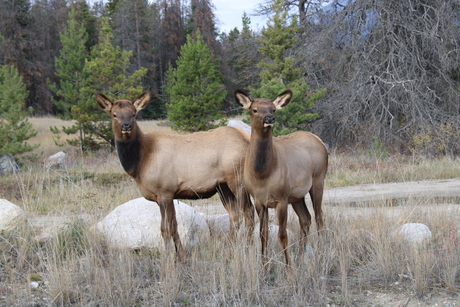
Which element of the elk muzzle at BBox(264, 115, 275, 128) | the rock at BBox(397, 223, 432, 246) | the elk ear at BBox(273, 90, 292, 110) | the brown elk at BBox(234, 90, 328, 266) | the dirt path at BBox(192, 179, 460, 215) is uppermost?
the elk ear at BBox(273, 90, 292, 110)

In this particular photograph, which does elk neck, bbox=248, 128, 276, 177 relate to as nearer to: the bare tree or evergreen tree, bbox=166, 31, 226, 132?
the bare tree

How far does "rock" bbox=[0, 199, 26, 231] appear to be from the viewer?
24.5 feet

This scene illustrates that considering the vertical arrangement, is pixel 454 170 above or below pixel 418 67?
below

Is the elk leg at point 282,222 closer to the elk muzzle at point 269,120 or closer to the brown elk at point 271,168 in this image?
the brown elk at point 271,168

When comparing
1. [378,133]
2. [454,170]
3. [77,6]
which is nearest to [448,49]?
[378,133]

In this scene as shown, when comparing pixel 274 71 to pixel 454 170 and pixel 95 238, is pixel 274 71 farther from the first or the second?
pixel 95 238

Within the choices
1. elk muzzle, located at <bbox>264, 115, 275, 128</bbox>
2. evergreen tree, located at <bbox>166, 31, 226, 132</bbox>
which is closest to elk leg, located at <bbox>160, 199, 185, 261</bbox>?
elk muzzle, located at <bbox>264, 115, 275, 128</bbox>

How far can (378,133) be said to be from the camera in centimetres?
1852

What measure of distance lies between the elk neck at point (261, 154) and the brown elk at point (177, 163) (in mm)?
1083

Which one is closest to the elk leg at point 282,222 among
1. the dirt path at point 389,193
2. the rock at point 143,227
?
the rock at point 143,227

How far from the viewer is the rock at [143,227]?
6980mm

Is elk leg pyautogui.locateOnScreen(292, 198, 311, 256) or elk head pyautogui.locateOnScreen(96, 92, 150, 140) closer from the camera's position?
elk head pyautogui.locateOnScreen(96, 92, 150, 140)

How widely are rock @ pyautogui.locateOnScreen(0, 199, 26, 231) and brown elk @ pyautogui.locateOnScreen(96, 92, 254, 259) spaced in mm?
2608

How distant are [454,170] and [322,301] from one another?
11.3 metres
